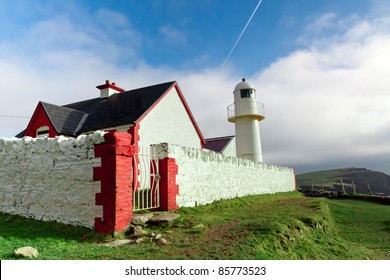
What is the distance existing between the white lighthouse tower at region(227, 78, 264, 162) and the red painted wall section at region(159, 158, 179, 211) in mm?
15059

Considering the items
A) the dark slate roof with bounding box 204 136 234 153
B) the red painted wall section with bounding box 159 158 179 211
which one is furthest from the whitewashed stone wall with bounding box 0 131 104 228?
the dark slate roof with bounding box 204 136 234 153

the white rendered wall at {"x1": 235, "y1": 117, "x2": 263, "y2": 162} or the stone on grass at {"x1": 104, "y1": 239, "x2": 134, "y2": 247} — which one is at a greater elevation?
the white rendered wall at {"x1": 235, "y1": 117, "x2": 263, "y2": 162}

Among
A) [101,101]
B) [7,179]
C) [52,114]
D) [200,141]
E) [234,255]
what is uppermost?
[101,101]

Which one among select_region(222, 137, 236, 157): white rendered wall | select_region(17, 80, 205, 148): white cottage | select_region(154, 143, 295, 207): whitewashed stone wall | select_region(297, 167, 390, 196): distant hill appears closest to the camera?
select_region(154, 143, 295, 207): whitewashed stone wall

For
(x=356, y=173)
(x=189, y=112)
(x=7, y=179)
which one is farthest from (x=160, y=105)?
(x=356, y=173)

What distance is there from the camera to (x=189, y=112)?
19125 mm

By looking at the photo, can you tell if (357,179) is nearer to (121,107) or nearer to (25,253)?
(121,107)

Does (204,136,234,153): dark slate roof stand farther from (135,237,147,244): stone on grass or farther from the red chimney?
(135,237,147,244): stone on grass

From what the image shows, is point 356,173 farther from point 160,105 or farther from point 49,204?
point 49,204

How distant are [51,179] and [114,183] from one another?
91.6 inches

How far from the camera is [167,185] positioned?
9250mm

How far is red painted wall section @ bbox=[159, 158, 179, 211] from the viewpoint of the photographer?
9.23 metres

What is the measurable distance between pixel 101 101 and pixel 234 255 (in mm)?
16818

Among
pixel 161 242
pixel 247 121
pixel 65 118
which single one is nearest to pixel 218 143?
pixel 247 121
